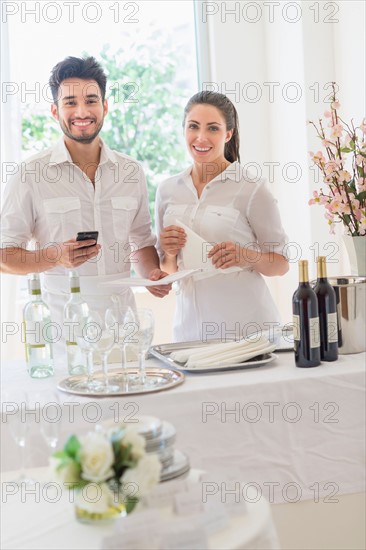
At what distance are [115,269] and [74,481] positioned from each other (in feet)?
4.89

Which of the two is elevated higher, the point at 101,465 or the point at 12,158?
the point at 12,158

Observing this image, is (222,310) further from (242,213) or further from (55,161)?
(55,161)

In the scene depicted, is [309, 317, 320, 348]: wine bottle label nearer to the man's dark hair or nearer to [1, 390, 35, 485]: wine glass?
[1, 390, 35, 485]: wine glass

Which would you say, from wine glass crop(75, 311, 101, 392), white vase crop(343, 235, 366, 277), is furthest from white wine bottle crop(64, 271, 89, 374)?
white vase crop(343, 235, 366, 277)

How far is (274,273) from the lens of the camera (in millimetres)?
2662

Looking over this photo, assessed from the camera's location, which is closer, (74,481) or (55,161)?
(74,481)

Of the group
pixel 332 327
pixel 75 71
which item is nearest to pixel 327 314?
pixel 332 327

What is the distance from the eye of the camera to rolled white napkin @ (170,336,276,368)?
2055 mm

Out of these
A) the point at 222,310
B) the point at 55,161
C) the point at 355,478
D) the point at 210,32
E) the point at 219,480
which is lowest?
the point at 355,478

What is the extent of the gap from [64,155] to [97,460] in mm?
1612

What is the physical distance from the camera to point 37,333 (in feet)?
6.68

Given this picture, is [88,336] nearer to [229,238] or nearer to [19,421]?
[19,421]

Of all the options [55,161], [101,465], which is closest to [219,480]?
[101,465]

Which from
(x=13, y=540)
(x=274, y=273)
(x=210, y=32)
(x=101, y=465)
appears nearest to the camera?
(x=101, y=465)
